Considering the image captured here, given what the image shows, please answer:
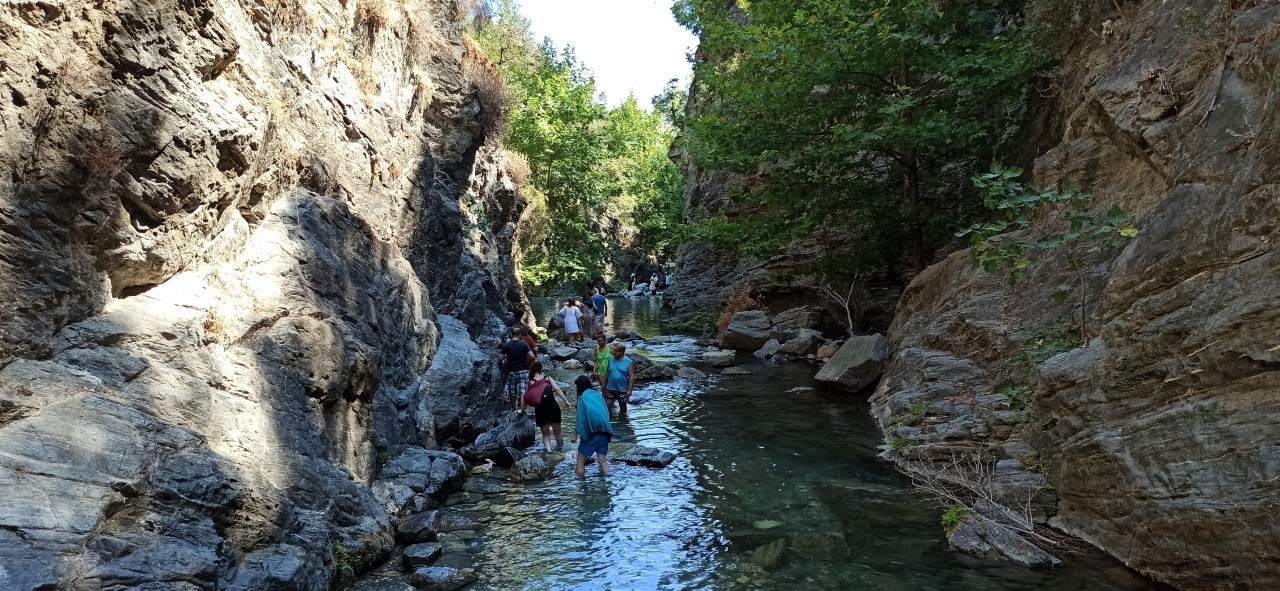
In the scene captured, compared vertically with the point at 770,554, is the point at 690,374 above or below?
above

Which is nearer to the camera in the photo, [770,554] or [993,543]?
[993,543]

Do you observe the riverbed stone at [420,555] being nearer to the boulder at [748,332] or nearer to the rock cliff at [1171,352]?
the rock cliff at [1171,352]

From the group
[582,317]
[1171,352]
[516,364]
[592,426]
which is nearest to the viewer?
[1171,352]

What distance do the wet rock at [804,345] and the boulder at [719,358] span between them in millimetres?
1685

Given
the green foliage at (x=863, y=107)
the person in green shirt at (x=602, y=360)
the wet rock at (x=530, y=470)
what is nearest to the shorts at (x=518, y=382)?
the person in green shirt at (x=602, y=360)

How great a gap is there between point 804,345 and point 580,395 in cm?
1251

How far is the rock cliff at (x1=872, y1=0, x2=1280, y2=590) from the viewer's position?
540 centimetres

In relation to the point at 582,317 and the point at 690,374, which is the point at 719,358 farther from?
the point at 582,317

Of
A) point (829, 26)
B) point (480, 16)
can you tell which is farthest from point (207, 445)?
point (480, 16)

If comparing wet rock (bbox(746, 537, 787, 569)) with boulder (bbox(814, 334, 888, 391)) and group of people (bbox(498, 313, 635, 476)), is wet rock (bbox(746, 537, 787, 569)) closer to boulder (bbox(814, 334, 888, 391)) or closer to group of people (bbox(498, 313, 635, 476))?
group of people (bbox(498, 313, 635, 476))

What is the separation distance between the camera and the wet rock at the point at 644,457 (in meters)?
11.0

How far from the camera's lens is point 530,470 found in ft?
34.1

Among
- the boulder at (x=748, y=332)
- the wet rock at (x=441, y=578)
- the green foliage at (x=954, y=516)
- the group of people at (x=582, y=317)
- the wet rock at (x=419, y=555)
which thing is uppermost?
the group of people at (x=582, y=317)

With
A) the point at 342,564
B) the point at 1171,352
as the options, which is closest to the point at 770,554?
the point at 1171,352
